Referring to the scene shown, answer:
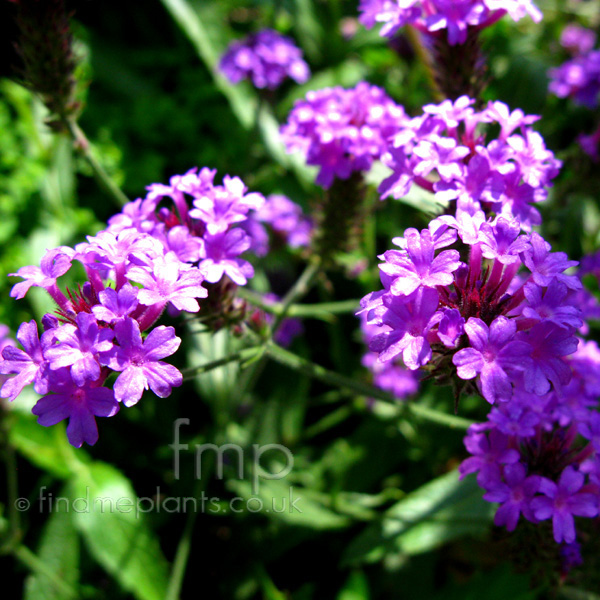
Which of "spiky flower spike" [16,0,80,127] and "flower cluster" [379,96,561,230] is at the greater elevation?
"spiky flower spike" [16,0,80,127]

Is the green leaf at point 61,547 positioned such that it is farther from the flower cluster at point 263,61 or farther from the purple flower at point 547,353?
the flower cluster at point 263,61

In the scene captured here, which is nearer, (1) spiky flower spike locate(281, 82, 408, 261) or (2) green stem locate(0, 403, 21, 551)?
(1) spiky flower spike locate(281, 82, 408, 261)

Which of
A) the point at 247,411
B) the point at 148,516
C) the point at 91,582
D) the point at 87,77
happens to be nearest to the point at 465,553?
the point at 247,411

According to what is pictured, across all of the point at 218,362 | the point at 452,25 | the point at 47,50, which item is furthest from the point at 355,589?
the point at 47,50

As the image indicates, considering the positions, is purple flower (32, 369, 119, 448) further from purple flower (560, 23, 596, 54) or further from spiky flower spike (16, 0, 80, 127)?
purple flower (560, 23, 596, 54)

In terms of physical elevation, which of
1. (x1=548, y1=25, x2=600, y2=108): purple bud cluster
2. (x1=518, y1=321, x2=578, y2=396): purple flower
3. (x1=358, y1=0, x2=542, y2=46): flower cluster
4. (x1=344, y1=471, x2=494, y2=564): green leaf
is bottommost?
(x1=344, y1=471, x2=494, y2=564): green leaf

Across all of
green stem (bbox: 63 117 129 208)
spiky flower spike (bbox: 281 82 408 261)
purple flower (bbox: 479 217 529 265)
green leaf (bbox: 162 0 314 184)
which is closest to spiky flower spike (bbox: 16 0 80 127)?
green stem (bbox: 63 117 129 208)

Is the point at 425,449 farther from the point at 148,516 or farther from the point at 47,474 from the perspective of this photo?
the point at 47,474
